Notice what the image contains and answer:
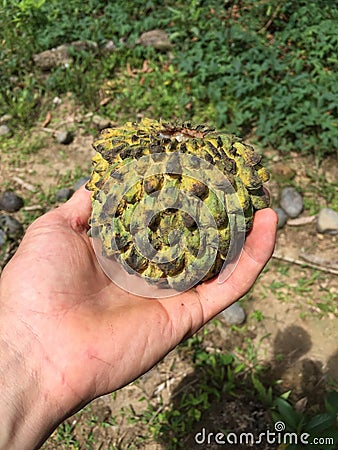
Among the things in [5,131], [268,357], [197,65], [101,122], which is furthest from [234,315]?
[5,131]

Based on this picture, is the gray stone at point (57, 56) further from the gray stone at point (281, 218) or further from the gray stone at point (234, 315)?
the gray stone at point (234, 315)

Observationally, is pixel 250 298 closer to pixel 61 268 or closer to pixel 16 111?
pixel 61 268

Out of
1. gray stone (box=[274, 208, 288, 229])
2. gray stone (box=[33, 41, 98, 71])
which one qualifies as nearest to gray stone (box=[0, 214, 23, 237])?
gray stone (box=[33, 41, 98, 71])

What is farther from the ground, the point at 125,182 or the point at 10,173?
the point at 125,182

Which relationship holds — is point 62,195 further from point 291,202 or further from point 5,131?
point 291,202

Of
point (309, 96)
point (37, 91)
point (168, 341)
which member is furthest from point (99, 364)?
point (37, 91)
